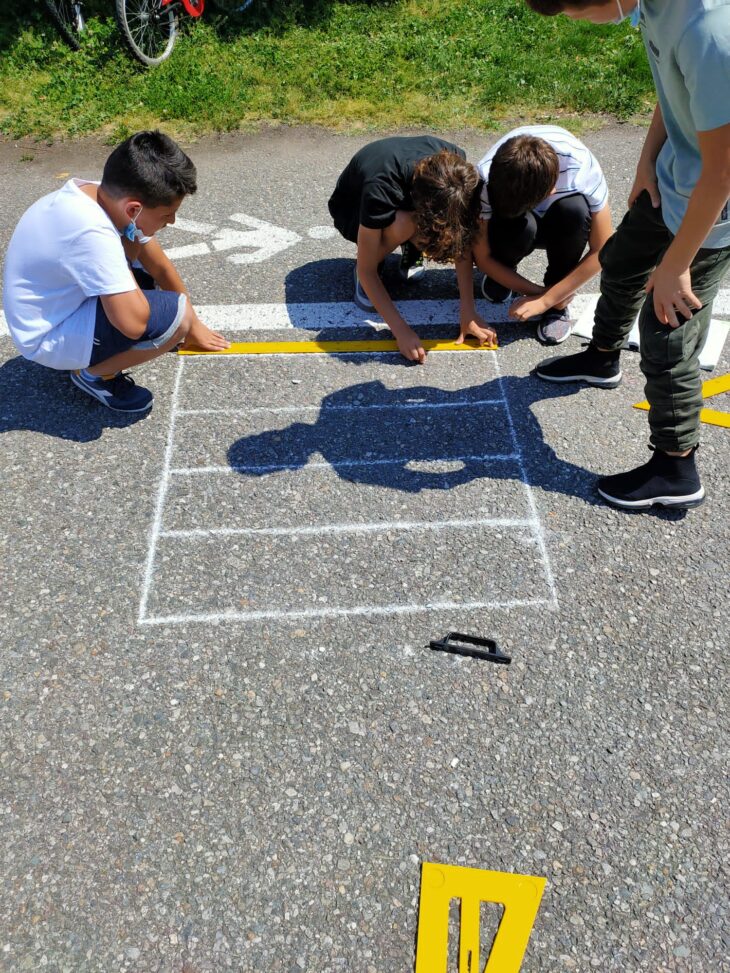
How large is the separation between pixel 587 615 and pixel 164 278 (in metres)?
2.44

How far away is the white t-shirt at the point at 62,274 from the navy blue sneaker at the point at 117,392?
0.47ft

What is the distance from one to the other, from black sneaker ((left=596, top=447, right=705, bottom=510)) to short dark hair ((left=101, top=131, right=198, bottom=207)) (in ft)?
6.80

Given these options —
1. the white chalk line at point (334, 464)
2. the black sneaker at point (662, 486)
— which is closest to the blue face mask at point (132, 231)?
the white chalk line at point (334, 464)

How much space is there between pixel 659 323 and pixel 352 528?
1284mm

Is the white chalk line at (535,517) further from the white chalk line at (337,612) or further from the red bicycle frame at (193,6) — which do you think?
the red bicycle frame at (193,6)

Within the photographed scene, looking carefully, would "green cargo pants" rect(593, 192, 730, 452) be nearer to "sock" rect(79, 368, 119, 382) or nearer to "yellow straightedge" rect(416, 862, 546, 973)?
"yellow straightedge" rect(416, 862, 546, 973)

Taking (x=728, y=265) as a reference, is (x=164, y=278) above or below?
below

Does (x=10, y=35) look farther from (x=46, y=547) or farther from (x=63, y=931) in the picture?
(x=63, y=931)

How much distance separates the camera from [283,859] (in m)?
2.04

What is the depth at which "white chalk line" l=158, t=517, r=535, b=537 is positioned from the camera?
2.87 m

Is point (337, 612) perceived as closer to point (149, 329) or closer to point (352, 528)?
point (352, 528)

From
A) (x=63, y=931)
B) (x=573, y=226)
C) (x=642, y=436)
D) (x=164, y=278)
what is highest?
(x=573, y=226)

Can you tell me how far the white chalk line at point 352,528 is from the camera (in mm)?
2869

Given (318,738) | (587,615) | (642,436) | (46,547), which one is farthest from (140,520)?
(642,436)
